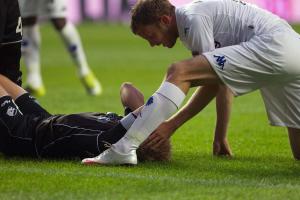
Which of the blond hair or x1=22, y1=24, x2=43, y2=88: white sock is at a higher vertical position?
the blond hair

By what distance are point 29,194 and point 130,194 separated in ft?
1.94

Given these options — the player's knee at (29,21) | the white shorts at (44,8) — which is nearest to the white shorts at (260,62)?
the white shorts at (44,8)

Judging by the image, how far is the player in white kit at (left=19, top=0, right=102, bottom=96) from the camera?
12.1 meters

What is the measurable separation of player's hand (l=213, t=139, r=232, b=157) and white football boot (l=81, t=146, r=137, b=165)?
0.99m

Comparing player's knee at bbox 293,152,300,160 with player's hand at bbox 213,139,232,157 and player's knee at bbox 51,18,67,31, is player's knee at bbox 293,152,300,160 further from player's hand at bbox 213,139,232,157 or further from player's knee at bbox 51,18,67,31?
player's knee at bbox 51,18,67,31

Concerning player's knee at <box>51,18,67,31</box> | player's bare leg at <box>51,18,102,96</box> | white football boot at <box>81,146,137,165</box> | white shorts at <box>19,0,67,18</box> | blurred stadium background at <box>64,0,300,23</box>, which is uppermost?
white football boot at <box>81,146,137,165</box>

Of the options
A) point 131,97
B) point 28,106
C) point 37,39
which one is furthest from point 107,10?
point 131,97

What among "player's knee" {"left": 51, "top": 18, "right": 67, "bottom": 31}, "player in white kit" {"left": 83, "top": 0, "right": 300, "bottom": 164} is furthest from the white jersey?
"player's knee" {"left": 51, "top": 18, "right": 67, "bottom": 31}

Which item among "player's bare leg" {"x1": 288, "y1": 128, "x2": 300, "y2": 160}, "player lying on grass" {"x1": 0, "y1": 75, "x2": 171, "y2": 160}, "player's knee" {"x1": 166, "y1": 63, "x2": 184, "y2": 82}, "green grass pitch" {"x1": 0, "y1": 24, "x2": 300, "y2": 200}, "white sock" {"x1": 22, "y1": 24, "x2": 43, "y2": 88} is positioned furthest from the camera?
"white sock" {"x1": 22, "y1": 24, "x2": 43, "y2": 88}

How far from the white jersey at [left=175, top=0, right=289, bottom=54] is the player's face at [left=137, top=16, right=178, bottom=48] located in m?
0.07

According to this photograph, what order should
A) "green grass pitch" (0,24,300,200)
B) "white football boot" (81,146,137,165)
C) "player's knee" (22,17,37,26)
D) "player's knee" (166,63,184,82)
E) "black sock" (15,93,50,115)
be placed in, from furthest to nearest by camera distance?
1. "player's knee" (22,17,37,26)
2. "black sock" (15,93,50,115)
3. "white football boot" (81,146,137,165)
4. "player's knee" (166,63,184,82)
5. "green grass pitch" (0,24,300,200)

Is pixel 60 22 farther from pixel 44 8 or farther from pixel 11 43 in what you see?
pixel 11 43

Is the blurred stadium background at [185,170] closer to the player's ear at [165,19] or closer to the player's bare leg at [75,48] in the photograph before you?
the player's bare leg at [75,48]

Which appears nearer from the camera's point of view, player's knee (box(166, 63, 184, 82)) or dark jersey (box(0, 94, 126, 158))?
player's knee (box(166, 63, 184, 82))
